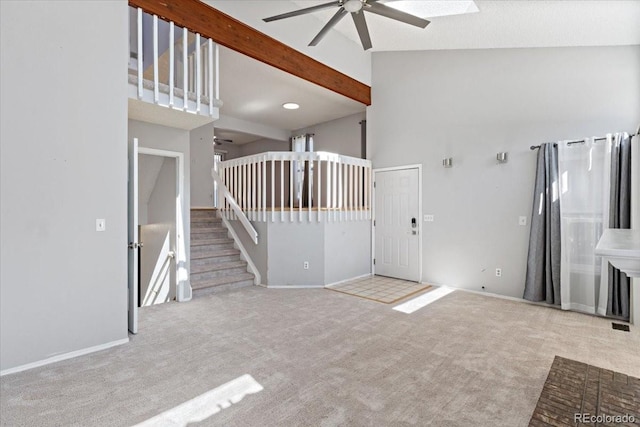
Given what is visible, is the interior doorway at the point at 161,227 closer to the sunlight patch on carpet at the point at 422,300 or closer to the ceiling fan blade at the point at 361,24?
the ceiling fan blade at the point at 361,24

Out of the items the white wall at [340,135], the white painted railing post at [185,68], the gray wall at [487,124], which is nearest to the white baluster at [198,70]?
the white painted railing post at [185,68]

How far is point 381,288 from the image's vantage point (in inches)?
196

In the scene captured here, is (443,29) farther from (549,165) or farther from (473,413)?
(473,413)

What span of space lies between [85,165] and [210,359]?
1.97 metres

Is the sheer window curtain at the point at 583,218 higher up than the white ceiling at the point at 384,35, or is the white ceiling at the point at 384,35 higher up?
the white ceiling at the point at 384,35

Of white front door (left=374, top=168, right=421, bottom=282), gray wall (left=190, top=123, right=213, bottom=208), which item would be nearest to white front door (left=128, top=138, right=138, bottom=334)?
gray wall (left=190, top=123, right=213, bottom=208)

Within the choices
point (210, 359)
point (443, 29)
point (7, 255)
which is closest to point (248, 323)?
point (210, 359)

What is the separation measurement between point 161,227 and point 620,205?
234 inches

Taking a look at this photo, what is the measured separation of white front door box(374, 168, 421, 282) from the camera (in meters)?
5.38

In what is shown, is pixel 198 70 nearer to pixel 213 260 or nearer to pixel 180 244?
pixel 180 244

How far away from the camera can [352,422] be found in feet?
6.01

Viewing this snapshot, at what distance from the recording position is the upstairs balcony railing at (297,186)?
5.09 metres

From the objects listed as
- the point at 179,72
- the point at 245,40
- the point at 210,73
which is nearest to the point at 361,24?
the point at 245,40

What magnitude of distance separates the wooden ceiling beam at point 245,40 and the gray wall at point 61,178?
0.64m
